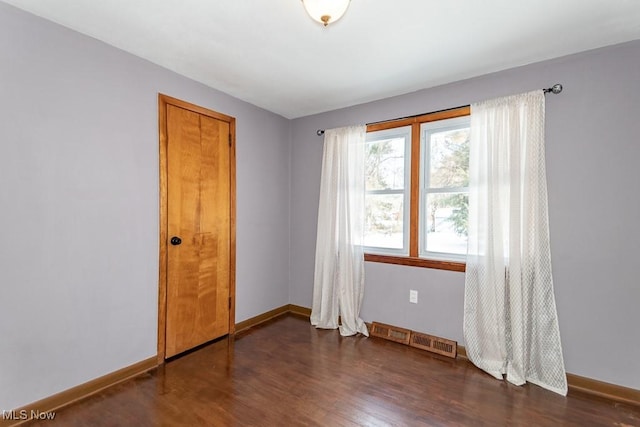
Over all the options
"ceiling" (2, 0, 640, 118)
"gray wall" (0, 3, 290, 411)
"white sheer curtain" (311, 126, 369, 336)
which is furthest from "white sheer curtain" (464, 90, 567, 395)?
"gray wall" (0, 3, 290, 411)

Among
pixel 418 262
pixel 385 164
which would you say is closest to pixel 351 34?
pixel 385 164

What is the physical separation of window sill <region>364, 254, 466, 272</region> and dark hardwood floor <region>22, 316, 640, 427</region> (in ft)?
2.65

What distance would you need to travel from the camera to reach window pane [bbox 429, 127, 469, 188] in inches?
106

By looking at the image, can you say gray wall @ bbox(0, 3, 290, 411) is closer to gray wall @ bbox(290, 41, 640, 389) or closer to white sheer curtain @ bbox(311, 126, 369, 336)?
white sheer curtain @ bbox(311, 126, 369, 336)

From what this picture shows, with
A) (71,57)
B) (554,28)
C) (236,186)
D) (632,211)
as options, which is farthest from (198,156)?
(632,211)

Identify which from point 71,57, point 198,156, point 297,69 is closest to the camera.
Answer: point 71,57

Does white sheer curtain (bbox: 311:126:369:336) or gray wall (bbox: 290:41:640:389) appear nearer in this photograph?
gray wall (bbox: 290:41:640:389)

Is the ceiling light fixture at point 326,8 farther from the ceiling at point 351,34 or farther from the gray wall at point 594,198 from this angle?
the gray wall at point 594,198

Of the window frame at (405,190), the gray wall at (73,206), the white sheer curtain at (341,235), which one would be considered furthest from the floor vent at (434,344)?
the gray wall at (73,206)

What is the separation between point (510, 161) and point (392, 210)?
1.16 meters

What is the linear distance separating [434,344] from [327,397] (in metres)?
1.24

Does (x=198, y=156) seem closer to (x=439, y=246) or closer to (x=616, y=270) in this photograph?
(x=439, y=246)

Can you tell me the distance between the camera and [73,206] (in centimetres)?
198

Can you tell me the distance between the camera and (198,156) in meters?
2.75
